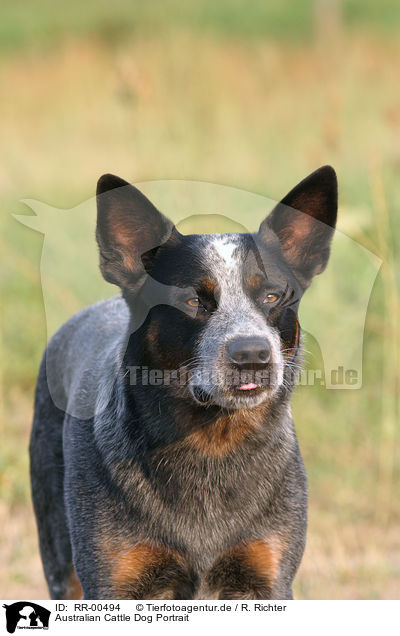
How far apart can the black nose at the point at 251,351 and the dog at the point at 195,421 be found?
0.09 meters

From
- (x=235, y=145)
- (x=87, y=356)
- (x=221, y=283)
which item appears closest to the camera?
(x=221, y=283)

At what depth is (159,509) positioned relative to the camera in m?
3.32

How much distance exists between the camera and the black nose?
2979mm

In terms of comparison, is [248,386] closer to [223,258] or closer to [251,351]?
[251,351]

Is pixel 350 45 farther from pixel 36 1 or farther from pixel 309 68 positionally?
pixel 36 1

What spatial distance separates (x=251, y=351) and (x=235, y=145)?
694 centimetres

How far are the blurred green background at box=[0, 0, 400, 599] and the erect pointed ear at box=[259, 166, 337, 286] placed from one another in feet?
1.35

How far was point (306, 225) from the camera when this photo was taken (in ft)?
11.3

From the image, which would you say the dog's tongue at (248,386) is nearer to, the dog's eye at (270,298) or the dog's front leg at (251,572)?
the dog's eye at (270,298)

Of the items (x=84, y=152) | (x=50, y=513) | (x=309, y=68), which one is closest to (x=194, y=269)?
(x=50, y=513)
